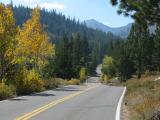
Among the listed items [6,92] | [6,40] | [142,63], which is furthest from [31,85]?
[142,63]

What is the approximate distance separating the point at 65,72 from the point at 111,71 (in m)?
55.7

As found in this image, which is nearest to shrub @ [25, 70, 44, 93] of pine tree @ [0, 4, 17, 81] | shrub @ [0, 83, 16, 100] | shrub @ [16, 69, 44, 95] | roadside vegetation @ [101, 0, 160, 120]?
shrub @ [16, 69, 44, 95]

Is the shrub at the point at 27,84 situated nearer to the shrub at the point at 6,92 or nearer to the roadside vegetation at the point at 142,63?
the shrub at the point at 6,92

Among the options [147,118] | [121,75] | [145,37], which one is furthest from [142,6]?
[121,75]

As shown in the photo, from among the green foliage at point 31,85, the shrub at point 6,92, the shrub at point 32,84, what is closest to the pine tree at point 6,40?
the green foliage at point 31,85

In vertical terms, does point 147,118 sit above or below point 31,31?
below

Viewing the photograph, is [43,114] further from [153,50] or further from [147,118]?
[153,50]

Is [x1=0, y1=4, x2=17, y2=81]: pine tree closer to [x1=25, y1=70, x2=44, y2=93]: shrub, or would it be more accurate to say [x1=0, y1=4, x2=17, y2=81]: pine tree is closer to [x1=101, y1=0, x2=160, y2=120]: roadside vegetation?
[x1=25, y1=70, x2=44, y2=93]: shrub

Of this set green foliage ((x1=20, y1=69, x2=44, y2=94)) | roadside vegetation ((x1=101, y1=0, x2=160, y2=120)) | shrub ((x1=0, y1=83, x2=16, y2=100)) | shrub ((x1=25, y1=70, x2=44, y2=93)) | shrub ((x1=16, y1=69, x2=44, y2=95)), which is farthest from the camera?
shrub ((x1=25, y1=70, x2=44, y2=93))

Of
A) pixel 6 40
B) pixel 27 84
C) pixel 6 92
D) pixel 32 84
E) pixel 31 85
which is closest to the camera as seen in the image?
pixel 6 92

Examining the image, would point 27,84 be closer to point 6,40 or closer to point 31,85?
point 31,85

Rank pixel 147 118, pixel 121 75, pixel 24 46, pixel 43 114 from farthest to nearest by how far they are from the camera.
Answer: pixel 121 75
pixel 24 46
pixel 43 114
pixel 147 118

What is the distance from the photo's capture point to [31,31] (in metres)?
47.4

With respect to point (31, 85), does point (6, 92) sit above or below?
below
